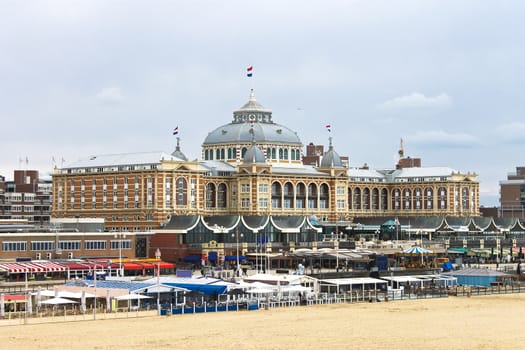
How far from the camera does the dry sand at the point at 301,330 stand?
82062mm

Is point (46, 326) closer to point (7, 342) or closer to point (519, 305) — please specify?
point (7, 342)

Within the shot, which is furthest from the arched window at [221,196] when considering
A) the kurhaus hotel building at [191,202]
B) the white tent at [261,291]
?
the white tent at [261,291]

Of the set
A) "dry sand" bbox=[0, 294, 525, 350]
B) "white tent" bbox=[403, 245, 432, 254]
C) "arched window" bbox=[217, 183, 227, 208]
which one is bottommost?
"dry sand" bbox=[0, 294, 525, 350]

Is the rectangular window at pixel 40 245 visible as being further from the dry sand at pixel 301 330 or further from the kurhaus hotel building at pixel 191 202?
the dry sand at pixel 301 330

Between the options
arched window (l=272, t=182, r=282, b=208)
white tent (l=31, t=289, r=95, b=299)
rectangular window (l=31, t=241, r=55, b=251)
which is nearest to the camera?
white tent (l=31, t=289, r=95, b=299)

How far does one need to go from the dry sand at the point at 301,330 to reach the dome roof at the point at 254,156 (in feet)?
281

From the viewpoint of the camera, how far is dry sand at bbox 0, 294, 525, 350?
269 ft

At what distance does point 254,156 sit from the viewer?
634 ft

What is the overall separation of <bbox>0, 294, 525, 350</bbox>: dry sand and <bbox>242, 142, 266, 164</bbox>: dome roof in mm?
85636

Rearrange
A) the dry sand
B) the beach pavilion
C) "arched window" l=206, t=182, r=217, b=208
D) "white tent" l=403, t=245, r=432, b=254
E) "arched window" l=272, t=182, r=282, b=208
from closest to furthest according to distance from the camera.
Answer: the dry sand, the beach pavilion, "white tent" l=403, t=245, r=432, b=254, "arched window" l=206, t=182, r=217, b=208, "arched window" l=272, t=182, r=282, b=208

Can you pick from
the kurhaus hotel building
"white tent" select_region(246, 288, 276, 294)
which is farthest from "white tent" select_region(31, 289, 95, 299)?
the kurhaus hotel building

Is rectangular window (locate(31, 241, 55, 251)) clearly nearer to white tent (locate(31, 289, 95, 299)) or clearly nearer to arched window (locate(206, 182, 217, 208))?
white tent (locate(31, 289, 95, 299))

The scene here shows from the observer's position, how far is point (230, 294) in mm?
110625

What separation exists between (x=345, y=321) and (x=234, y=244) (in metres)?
70.9
